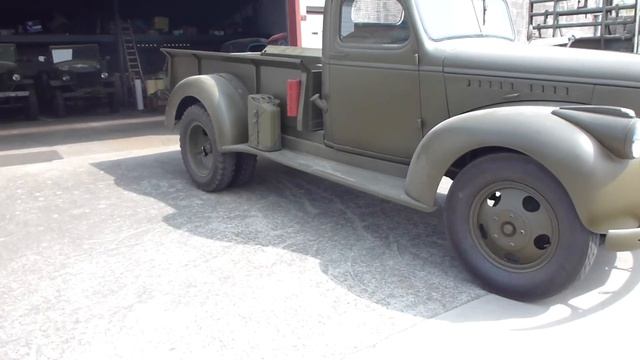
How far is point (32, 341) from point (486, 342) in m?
2.21

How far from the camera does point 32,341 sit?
2875 mm

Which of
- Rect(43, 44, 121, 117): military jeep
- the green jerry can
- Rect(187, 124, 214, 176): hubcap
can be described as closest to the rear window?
Rect(43, 44, 121, 117): military jeep

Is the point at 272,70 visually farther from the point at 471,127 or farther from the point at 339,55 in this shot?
the point at 471,127

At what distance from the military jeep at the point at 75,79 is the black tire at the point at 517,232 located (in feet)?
29.7

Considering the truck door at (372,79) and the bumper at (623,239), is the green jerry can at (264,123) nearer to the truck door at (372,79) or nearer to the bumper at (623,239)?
the truck door at (372,79)

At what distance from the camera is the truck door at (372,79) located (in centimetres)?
390

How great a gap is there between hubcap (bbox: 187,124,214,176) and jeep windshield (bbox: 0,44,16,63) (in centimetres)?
611

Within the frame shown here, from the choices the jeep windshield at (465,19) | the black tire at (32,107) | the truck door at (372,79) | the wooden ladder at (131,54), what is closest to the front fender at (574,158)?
the truck door at (372,79)

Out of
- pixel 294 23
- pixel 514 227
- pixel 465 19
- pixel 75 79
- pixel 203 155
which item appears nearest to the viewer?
pixel 514 227

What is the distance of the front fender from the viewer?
287 centimetres

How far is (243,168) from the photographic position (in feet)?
17.7

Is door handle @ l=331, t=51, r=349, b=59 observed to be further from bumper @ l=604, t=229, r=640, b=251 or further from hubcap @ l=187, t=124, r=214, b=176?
bumper @ l=604, t=229, r=640, b=251

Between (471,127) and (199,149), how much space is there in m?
3.15

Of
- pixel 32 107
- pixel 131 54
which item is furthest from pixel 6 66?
pixel 131 54
